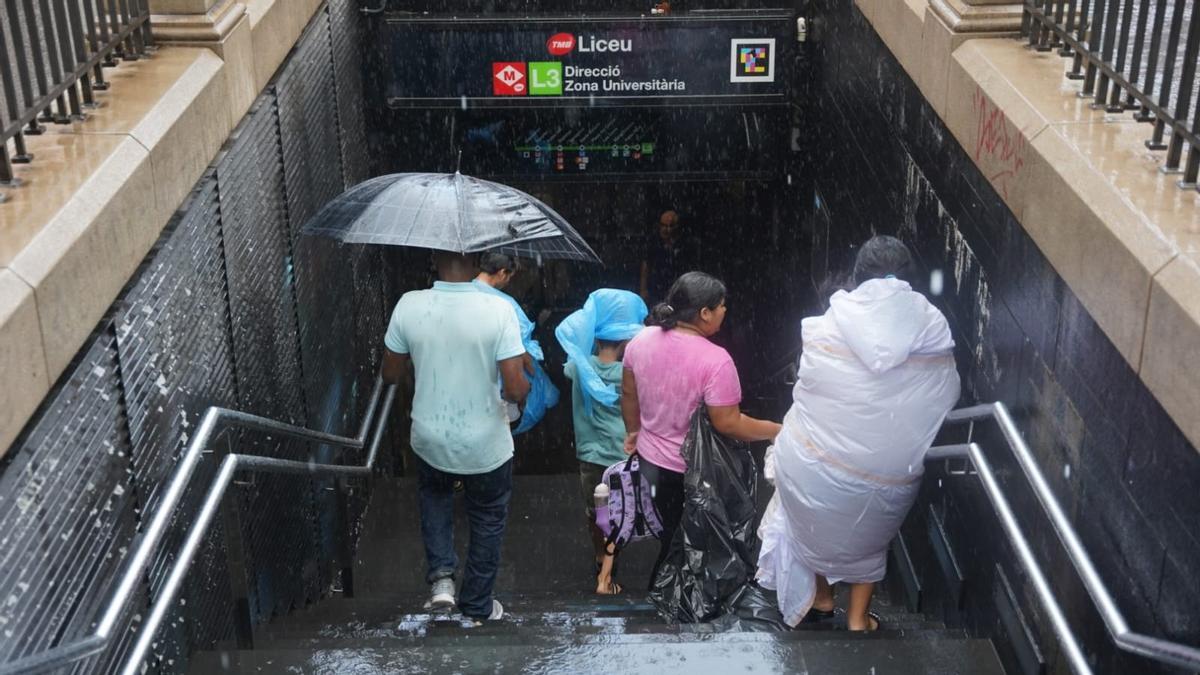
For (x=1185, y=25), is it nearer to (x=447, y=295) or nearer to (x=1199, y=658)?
(x=447, y=295)

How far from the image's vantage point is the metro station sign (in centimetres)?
928

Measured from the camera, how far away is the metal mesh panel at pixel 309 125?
21.1 feet

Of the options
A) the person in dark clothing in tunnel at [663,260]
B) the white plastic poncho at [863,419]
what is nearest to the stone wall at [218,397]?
the white plastic poncho at [863,419]

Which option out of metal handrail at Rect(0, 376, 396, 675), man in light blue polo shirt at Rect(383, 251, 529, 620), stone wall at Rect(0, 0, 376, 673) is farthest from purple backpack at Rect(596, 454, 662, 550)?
stone wall at Rect(0, 0, 376, 673)

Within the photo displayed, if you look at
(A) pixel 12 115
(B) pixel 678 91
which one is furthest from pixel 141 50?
(B) pixel 678 91

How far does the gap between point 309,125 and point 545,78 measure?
270 cm

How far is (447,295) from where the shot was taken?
17.1ft

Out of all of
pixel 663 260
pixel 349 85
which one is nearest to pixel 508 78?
pixel 349 85

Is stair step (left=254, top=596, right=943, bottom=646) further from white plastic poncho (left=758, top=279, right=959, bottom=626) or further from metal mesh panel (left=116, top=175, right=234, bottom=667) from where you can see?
metal mesh panel (left=116, top=175, right=234, bottom=667)

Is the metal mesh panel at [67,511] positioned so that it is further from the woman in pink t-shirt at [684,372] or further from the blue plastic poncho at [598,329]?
the blue plastic poncho at [598,329]

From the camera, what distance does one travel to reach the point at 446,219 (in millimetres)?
5309

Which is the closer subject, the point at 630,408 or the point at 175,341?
the point at 175,341

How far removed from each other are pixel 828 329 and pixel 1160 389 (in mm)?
1635

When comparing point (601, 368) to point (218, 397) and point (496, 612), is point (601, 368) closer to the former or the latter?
point (496, 612)
